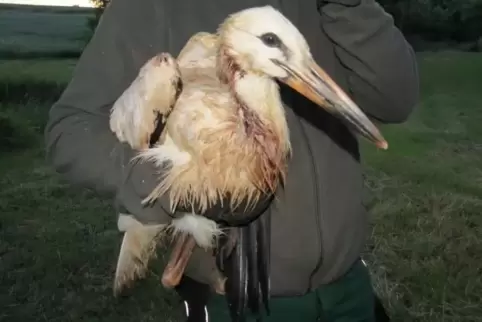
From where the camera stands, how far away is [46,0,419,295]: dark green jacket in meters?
1.00

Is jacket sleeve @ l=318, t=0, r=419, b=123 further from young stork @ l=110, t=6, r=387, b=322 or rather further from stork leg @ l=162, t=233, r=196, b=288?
stork leg @ l=162, t=233, r=196, b=288

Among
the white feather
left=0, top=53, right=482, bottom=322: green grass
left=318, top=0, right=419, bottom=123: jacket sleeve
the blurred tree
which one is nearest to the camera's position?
left=318, top=0, right=419, bottom=123: jacket sleeve

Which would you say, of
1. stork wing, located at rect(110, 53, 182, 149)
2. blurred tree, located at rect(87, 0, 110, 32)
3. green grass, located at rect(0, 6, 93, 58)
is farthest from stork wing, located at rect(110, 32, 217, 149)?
green grass, located at rect(0, 6, 93, 58)

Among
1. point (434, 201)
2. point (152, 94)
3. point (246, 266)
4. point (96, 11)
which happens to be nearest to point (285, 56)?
point (152, 94)

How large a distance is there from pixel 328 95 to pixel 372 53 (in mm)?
79

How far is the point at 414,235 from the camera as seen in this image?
2.18 metres

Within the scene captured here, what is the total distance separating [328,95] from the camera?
982mm

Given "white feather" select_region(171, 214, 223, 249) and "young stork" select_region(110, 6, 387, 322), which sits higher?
"young stork" select_region(110, 6, 387, 322)

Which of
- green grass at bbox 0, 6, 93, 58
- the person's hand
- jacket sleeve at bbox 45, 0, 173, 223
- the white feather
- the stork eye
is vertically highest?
the stork eye

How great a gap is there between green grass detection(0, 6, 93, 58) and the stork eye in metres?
1.31

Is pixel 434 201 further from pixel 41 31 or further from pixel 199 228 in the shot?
pixel 199 228

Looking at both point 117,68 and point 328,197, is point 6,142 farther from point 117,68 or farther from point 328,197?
point 328,197

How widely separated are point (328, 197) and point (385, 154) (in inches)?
59.3

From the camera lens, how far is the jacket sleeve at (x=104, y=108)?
999 millimetres
